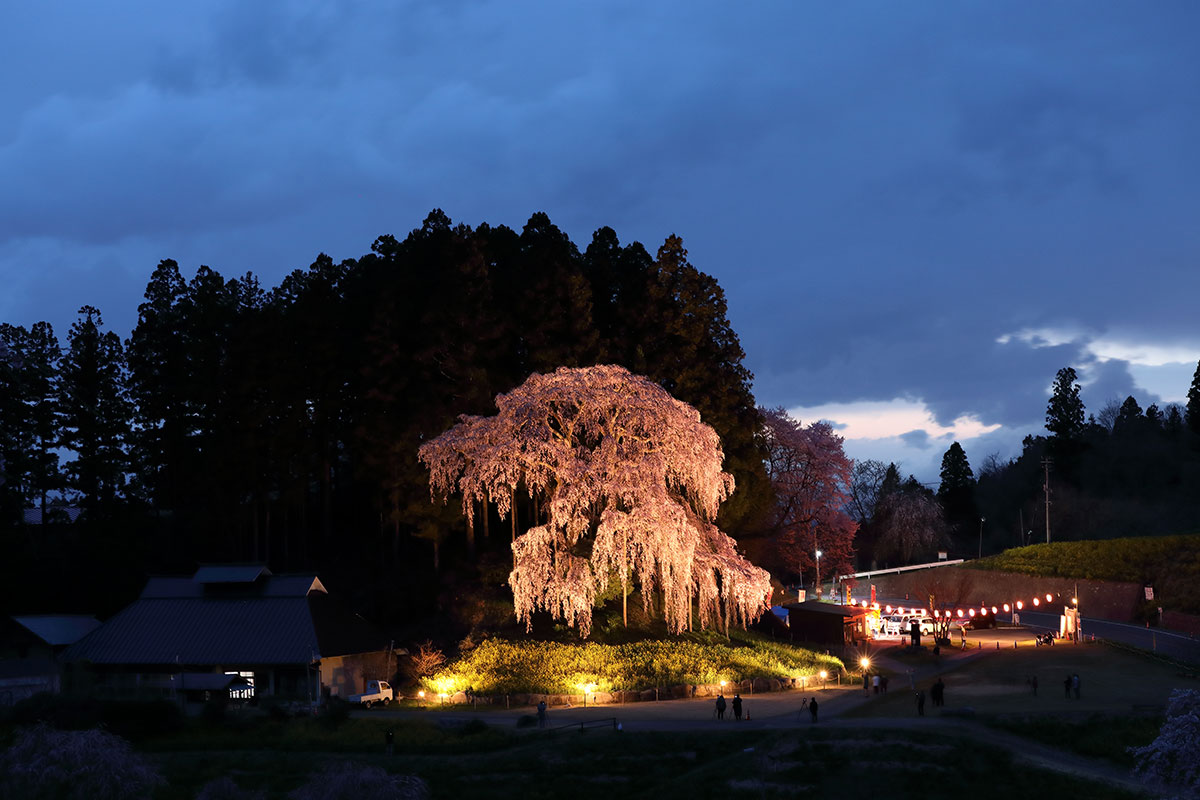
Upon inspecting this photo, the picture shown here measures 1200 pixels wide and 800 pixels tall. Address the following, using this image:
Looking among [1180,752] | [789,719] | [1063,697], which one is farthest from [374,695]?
[1180,752]

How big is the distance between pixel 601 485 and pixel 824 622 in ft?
60.7

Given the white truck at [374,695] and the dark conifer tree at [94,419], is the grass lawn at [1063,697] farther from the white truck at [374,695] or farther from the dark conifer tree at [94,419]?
the dark conifer tree at [94,419]

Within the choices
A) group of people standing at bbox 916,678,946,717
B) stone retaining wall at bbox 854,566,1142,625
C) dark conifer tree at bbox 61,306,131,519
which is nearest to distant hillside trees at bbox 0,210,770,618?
dark conifer tree at bbox 61,306,131,519

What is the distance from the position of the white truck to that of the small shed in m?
23.1

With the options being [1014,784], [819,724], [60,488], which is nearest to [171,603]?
[60,488]

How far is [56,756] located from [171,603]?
26403 mm

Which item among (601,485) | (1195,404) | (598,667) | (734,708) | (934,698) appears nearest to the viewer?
(734,708)

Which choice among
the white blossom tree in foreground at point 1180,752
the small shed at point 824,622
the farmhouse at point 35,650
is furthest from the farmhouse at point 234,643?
the white blossom tree in foreground at point 1180,752

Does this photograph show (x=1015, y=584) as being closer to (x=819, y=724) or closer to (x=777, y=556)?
(x=777, y=556)

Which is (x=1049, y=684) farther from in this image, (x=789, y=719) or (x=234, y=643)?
(x=234, y=643)

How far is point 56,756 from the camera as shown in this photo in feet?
61.1

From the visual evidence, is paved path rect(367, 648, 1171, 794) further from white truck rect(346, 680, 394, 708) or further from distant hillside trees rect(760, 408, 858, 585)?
distant hillside trees rect(760, 408, 858, 585)

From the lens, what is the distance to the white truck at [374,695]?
129ft

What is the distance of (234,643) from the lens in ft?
134
